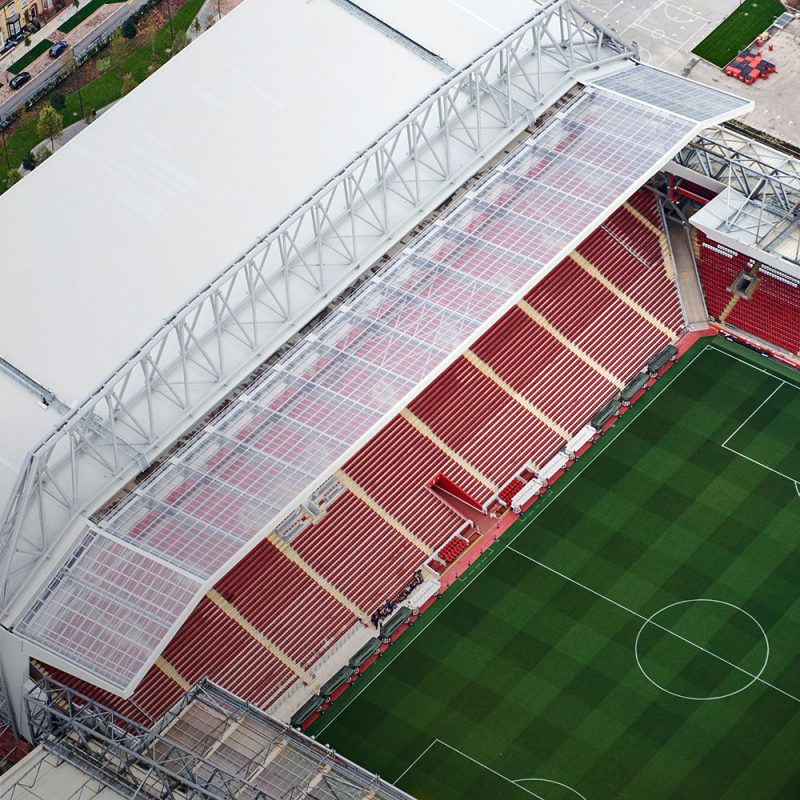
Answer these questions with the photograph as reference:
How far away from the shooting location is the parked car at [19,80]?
133 m

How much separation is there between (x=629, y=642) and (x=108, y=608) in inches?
1027

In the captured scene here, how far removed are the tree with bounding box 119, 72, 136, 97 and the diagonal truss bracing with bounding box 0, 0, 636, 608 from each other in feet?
93.7

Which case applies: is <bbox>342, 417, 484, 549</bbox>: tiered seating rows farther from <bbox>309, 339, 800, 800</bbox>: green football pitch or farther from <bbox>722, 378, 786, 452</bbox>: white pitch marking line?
<bbox>722, 378, 786, 452</bbox>: white pitch marking line

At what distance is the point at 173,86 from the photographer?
113312 mm

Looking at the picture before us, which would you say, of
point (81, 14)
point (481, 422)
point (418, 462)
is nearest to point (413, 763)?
point (418, 462)

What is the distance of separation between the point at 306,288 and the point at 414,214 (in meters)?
7.38

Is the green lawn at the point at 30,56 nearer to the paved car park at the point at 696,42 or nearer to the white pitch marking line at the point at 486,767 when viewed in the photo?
the paved car park at the point at 696,42

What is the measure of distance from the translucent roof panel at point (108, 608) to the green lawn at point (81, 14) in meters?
53.5

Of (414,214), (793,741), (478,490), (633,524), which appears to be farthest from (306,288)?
(793,741)

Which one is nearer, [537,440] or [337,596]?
[337,596]

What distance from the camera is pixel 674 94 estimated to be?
369 ft

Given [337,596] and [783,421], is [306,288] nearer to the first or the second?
[337,596]

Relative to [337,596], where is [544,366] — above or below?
above

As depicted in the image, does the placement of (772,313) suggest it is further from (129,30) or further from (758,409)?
(129,30)
